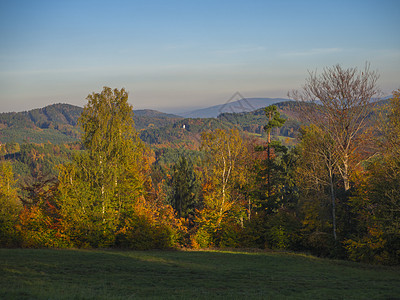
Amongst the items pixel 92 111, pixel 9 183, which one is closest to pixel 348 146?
pixel 92 111

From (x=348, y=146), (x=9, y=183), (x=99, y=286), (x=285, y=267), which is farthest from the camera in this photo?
(x=9, y=183)

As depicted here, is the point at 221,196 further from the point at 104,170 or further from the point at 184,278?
the point at 184,278

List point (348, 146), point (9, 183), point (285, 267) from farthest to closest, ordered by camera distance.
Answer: point (9, 183) < point (348, 146) < point (285, 267)

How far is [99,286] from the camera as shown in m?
14.7

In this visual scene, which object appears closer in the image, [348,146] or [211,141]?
[348,146]

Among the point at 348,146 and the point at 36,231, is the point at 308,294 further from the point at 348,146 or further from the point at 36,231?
the point at 36,231

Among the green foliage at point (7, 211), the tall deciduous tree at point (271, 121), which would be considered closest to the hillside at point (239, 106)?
the tall deciduous tree at point (271, 121)

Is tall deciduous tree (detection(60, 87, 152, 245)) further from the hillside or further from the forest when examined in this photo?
the hillside

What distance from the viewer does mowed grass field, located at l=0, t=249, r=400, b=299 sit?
13.7 meters

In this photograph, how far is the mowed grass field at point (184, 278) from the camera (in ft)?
44.9

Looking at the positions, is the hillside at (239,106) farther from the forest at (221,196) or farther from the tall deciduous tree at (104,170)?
the tall deciduous tree at (104,170)

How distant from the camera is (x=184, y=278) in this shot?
17.6m

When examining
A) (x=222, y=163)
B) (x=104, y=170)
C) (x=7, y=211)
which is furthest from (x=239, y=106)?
(x=7, y=211)

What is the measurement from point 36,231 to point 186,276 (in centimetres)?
1908
